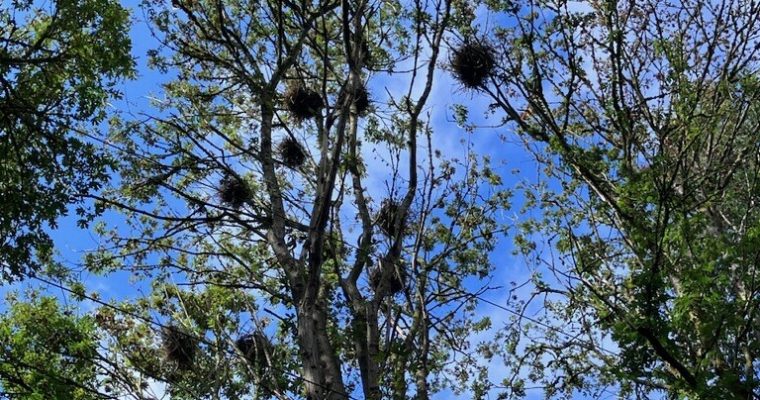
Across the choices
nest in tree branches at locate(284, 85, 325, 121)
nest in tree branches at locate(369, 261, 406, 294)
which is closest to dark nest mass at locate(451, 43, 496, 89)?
nest in tree branches at locate(284, 85, 325, 121)

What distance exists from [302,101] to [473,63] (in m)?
2.08

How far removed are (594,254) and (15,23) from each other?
6978 millimetres

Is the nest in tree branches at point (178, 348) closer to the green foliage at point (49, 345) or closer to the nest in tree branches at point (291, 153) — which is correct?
the green foliage at point (49, 345)

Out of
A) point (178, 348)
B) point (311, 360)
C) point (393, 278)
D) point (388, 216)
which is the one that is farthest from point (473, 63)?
point (178, 348)

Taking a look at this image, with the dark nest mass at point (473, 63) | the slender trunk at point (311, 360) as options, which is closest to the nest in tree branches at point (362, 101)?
the dark nest mass at point (473, 63)

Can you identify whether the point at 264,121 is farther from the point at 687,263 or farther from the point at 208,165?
the point at 687,263

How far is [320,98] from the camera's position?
10.2 meters

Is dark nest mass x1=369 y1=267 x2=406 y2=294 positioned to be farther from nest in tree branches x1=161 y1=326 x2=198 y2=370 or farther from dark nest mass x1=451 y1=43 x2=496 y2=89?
nest in tree branches x1=161 y1=326 x2=198 y2=370

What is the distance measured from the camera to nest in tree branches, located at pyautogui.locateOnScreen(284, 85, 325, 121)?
396 inches

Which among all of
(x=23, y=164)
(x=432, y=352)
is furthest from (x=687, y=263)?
(x=23, y=164)

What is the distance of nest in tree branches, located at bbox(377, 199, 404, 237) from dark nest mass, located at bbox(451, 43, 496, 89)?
1716 millimetres

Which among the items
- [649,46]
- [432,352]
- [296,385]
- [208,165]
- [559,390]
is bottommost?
[296,385]

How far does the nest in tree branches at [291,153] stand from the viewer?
10258 millimetres

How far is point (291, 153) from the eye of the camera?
10375 millimetres
